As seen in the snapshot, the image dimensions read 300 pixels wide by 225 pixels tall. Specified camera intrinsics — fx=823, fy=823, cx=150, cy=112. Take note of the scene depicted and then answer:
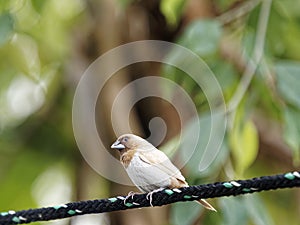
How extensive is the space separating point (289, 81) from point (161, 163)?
71 cm

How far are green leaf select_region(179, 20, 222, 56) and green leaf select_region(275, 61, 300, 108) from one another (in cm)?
22

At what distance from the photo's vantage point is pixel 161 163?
2.04 m

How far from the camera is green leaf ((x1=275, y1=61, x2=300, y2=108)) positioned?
99.9 inches

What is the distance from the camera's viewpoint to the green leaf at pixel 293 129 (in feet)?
8.18

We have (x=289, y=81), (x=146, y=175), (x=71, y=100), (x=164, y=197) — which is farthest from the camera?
(x=71, y=100)

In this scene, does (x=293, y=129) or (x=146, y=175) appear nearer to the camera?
(x=146, y=175)

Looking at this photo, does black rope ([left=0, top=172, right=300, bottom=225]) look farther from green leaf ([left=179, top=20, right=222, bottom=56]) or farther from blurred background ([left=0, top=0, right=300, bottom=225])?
blurred background ([left=0, top=0, right=300, bottom=225])

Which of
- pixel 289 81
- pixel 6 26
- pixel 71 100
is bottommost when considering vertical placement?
pixel 289 81

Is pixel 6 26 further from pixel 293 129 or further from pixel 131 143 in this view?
pixel 293 129

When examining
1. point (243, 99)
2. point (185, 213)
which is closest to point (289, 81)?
point (243, 99)

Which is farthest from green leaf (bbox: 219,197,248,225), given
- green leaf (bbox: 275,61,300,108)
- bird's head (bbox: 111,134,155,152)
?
bird's head (bbox: 111,134,155,152)

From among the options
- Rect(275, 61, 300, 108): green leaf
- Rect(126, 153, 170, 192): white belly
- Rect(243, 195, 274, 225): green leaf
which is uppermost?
Rect(275, 61, 300, 108): green leaf

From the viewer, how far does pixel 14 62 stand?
3.74 meters

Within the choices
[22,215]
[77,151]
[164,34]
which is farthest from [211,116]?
[77,151]
